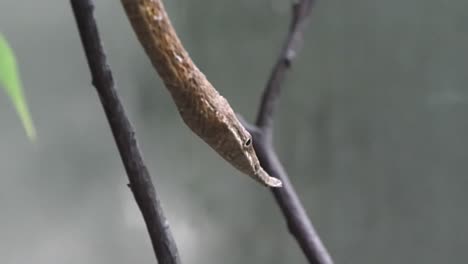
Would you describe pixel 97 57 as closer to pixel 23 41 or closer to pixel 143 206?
pixel 143 206

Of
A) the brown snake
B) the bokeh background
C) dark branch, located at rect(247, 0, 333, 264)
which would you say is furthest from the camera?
the bokeh background

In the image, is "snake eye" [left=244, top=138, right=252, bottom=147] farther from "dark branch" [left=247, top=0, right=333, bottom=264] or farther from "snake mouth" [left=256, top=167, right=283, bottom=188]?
"dark branch" [left=247, top=0, right=333, bottom=264]

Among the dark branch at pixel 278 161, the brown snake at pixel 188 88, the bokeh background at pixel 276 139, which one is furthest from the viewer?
the bokeh background at pixel 276 139

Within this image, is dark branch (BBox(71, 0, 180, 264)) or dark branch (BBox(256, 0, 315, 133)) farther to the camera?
dark branch (BBox(256, 0, 315, 133))

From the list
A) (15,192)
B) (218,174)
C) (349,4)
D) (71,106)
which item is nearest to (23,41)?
(71,106)

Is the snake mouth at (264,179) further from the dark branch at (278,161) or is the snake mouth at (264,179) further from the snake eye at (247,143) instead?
the dark branch at (278,161)

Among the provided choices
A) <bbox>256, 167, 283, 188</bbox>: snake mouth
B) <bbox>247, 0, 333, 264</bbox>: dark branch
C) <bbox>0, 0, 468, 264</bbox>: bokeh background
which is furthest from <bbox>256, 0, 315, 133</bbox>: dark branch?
<bbox>0, 0, 468, 264</bbox>: bokeh background

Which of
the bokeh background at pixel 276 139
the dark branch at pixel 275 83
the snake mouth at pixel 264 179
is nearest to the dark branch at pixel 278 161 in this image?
the dark branch at pixel 275 83

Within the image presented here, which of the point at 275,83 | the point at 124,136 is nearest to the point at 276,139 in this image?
the point at 275,83
